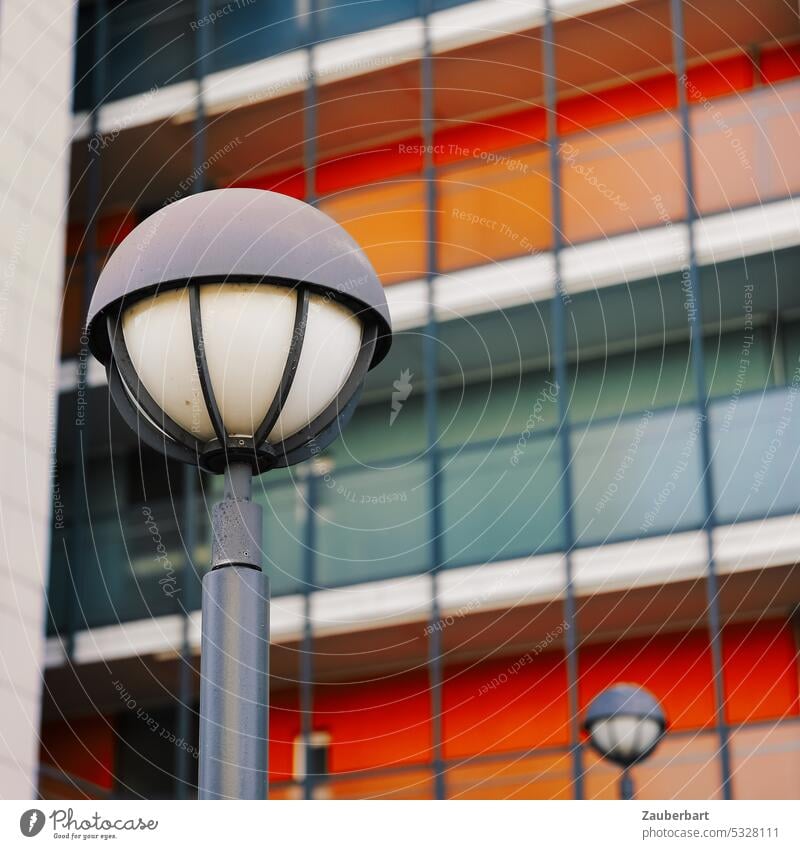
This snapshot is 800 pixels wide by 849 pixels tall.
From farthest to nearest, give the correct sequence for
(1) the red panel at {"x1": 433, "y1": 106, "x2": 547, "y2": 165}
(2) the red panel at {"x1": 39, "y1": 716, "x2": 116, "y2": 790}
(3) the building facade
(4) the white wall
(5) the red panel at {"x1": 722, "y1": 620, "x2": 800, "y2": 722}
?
(2) the red panel at {"x1": 39, "y1": 716, "x2": 116, "y2": 790} → (1) the red panel at {"x1": 433, "y1": 106, "x2": 547, "y2": 165} → (3) the building facade → (5) the red panel at {"x1": 722, "y1": 620, "x2": 800, "y2": 722} → (4) the white wall

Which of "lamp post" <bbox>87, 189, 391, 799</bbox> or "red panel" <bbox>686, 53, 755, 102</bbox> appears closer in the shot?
"lamp post" <bbox>87, 189, 391, 799</bbox>

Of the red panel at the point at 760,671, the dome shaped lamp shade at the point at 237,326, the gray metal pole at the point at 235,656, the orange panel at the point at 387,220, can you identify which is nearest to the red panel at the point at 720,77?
the orange panel at the point at 387,220

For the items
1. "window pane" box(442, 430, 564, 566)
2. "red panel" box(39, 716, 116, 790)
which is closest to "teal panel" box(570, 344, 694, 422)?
"window pane" box(442, 430, 564, 566)

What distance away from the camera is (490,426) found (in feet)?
30.9

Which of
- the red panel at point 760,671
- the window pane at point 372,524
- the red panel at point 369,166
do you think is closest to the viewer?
the red panel at point 760,671

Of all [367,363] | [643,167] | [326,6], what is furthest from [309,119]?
[367,363]

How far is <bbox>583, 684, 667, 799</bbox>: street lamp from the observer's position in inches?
264

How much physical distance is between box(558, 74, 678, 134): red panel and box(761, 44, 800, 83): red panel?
0.51 meters

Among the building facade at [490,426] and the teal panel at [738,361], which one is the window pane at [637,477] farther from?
the teal panel at [738,361]

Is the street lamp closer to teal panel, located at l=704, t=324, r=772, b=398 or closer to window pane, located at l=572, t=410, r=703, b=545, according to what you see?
window pane, located at l=572, t=410, r=703, b=545

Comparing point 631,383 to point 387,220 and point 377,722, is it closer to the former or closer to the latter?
point 387,220

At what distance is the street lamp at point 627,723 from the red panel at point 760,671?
1.78 meters

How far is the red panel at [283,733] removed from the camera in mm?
9570

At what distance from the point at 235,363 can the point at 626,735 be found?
4675 mm
